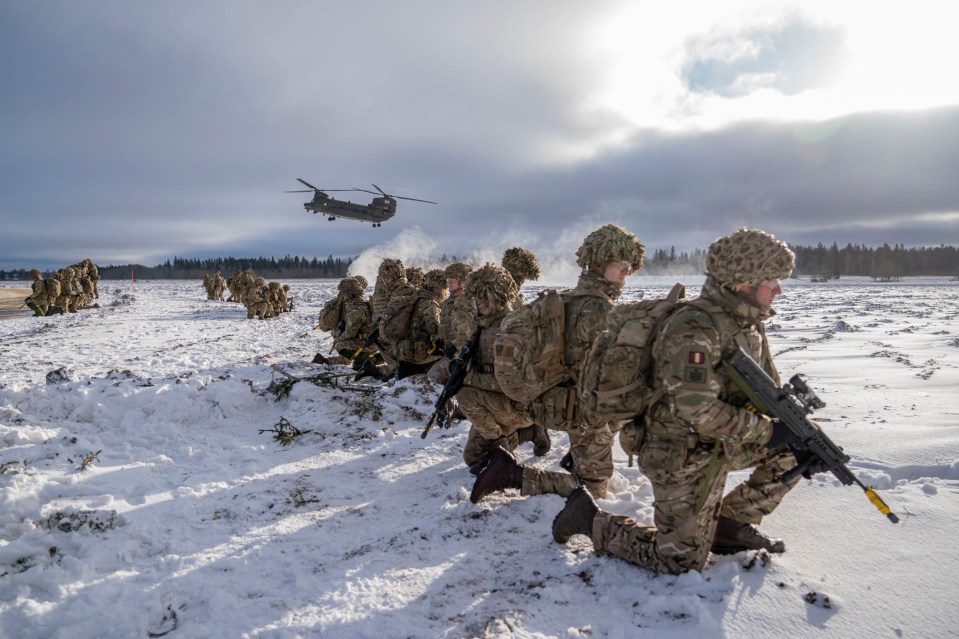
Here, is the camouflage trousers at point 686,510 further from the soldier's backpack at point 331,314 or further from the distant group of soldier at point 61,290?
the distant group of soldier at point 61,290

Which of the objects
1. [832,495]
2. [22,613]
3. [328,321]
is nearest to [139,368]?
[328,321]

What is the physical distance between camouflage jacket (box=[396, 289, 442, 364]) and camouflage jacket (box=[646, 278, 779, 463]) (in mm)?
5533

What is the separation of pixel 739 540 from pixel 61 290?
2805 centimetres

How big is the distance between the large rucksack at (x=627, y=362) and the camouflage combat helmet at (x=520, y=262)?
385 cm

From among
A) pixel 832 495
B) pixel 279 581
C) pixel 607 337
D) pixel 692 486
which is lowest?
pixel 279 581

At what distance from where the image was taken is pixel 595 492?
4.17 m

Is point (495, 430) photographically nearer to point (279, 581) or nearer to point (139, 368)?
point (279, 581)

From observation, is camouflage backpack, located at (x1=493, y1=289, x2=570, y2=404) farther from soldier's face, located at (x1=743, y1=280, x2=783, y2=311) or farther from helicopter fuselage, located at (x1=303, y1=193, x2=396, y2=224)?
helicopter fuselage, located at (x1=303, y1=193, x2=396, y2=224)

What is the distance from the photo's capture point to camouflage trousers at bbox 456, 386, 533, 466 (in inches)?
186

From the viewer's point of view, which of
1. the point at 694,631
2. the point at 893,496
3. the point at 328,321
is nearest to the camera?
the point at 694,631

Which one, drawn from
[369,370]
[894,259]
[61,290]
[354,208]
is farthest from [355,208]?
[894,259]

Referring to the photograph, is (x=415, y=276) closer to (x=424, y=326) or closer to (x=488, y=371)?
(x=424, y=326)

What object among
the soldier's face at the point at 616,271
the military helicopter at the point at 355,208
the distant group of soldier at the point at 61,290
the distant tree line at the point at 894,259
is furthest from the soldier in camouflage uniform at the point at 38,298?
the distant tree line at the point at 894,259

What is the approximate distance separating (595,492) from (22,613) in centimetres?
383
